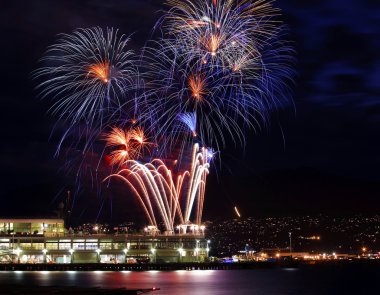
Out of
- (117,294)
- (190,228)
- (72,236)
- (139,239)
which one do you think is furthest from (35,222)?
(117,294)

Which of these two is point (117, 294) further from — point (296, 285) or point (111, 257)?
point (111, 257)

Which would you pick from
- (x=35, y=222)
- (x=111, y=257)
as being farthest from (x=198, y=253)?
(x=35, y=222)

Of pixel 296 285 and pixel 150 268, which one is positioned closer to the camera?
pixel 296 285

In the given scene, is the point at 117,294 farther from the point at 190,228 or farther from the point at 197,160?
the point at 190,228

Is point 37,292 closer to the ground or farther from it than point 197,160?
closer to the ground

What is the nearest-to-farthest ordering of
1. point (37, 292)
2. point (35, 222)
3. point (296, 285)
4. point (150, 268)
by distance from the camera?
point (37, 292) < point (296, 285) < point (150, 268) < point (35, 222)

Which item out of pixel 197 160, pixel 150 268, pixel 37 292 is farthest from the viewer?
pixel 150 268
